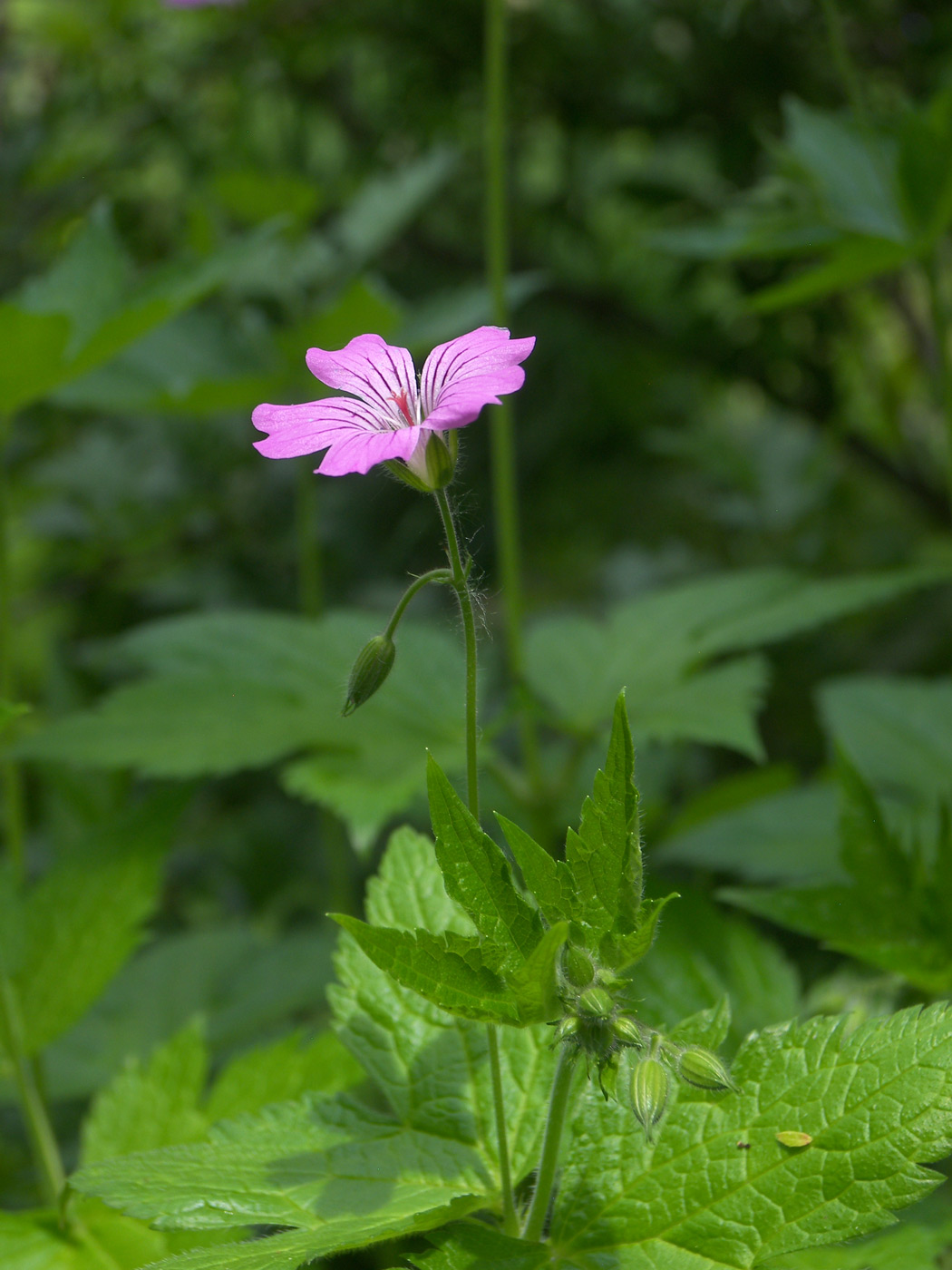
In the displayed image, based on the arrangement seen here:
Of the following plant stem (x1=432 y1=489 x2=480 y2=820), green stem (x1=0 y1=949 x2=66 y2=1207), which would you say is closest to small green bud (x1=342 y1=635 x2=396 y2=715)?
plant stem (x1=432 y1=489 x2=480 y2=820)

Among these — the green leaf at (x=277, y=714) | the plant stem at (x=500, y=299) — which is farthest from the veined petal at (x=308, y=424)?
the plant stem at (x=500, y=299)

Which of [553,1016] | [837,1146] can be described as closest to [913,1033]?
[837,1146]

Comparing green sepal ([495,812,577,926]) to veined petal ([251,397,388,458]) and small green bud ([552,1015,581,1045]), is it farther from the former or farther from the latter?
veined petal ([251,397,388,458])

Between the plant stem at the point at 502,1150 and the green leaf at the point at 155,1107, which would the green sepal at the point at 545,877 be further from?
the green leaf at the point at 155,1107

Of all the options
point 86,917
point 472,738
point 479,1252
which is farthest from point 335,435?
point 86,917

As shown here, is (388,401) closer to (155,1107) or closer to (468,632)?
(468,632)

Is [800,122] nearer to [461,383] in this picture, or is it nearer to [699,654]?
[699,654]
